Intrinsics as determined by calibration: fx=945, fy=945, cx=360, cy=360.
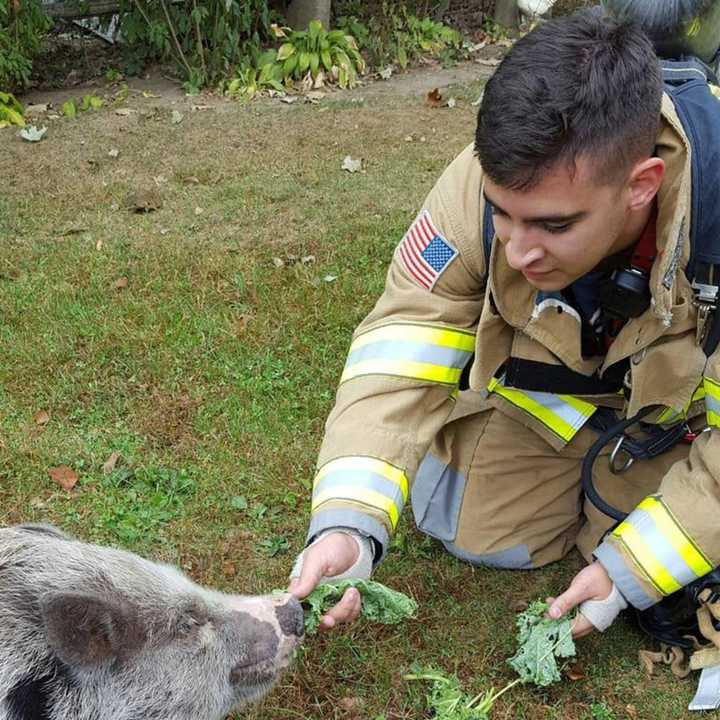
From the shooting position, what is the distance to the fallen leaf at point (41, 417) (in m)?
4.64

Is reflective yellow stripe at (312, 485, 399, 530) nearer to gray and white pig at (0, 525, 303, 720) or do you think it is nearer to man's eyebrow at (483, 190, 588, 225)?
gray and white pig at (0, 525, 303, 720)

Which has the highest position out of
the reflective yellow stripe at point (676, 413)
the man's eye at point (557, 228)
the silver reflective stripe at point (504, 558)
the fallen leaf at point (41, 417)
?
the man's eye at point (557, 228)

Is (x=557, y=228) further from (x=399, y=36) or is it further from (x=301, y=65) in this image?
(x=399, y=36)

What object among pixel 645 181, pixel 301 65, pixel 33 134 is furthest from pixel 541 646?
pixel 301 65

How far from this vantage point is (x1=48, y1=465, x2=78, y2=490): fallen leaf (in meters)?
4.25

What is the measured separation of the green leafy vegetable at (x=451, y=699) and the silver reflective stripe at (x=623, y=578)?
1.76 feet

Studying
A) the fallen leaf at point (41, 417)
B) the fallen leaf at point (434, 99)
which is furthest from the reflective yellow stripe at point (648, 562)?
the fallen leaf at point (434, 99)

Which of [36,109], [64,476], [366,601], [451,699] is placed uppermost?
[366,601]

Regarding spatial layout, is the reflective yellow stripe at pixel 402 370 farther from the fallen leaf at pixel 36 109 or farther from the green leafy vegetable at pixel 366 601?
the fallen leaf at pixel 36 109

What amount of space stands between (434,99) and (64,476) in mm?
5934

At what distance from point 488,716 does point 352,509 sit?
0.94 meters

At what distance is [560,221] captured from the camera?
2.64 metres

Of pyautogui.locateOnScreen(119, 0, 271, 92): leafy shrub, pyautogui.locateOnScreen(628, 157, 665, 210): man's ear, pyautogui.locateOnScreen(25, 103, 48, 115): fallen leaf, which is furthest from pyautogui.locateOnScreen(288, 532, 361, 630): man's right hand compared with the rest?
pyautogui.locateOnScreen(119, 0, 271, 92): leafy shrub

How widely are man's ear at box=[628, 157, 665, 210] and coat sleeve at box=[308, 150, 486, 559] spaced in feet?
1.82
